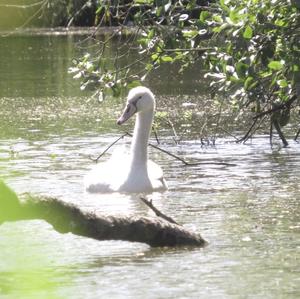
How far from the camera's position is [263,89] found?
9.30 meters

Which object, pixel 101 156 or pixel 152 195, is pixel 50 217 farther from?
pixel 101 156

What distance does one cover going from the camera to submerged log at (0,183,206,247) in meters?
5.86

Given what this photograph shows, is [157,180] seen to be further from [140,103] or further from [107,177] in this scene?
[140,103]

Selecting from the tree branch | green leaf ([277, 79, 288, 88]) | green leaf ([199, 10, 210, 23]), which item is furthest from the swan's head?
the tree branch

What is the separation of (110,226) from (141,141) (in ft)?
13.5

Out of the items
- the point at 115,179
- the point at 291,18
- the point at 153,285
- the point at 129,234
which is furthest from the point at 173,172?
the point at 153,285

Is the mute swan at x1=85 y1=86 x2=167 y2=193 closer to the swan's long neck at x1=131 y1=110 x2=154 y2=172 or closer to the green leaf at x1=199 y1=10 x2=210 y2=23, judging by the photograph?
the swan's long neck at x1=131 y1=110 x2=154 y2=172

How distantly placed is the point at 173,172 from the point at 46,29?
4202 centimetres

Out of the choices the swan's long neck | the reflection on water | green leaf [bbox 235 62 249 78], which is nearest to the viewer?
the reflection on water

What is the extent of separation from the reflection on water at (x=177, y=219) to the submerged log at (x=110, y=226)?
0.10 m

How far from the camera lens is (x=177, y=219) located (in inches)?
312

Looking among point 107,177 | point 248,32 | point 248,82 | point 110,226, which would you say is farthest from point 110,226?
point 107,177

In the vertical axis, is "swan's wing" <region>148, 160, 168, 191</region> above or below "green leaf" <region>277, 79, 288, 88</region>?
below

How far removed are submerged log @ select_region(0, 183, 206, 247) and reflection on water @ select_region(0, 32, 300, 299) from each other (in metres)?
0.10
